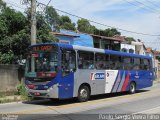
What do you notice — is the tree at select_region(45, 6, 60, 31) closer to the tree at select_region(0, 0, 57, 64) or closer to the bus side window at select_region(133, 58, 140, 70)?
the tree at select_region(0, 0, 57, 64)

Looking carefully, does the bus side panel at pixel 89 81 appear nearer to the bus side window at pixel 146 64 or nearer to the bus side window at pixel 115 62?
the bus side window at pixel 115 62

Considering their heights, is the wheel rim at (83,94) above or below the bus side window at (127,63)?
below

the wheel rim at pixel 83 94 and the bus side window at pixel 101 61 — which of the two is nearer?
the wheel rim at pixel 83 94

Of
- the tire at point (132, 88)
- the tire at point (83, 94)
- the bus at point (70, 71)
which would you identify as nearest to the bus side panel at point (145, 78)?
the tire at point (132, 88)

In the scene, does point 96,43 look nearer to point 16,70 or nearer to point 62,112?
point 16,70

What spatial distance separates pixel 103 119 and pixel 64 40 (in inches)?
950

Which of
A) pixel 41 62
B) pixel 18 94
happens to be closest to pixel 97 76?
pixel 41 62

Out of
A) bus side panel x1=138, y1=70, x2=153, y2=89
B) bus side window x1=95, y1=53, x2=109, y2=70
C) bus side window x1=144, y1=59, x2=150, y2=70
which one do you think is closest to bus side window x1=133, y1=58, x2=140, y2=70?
bus side panel x1=138, y1=70, x2=153, y2=89

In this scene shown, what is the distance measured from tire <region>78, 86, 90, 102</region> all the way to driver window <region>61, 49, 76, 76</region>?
1.31m

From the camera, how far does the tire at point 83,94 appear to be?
58.4 ft

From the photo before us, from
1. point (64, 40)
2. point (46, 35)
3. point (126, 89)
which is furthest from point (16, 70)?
point (64, 40)

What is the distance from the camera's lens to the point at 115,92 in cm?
2220

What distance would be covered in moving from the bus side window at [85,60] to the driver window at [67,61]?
21.0 inches

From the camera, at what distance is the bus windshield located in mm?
16422
